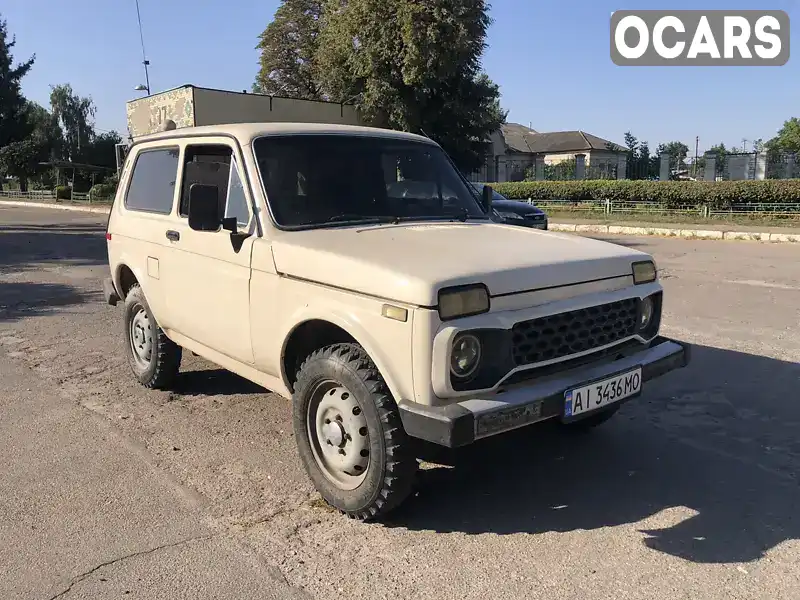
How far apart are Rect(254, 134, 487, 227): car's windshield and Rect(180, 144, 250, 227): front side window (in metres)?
0.22

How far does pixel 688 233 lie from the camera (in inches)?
748

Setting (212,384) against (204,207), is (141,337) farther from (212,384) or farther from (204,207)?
(204,207)

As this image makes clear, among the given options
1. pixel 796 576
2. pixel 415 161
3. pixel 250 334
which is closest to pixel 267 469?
pixel 250 334

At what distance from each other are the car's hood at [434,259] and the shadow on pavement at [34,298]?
6.55 metres

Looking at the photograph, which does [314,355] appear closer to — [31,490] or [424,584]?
[424,584]

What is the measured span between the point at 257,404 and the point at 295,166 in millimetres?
1988

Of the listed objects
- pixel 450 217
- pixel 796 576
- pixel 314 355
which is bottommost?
pixel 796 576

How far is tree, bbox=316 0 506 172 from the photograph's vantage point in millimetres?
28078

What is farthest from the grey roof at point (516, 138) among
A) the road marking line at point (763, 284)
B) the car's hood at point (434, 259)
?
the car's hood at point (434, 259)

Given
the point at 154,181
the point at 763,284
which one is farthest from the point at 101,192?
the point at 154,181

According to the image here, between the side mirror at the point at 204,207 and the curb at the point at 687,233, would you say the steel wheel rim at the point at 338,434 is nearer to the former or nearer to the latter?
the side mirror at the point at 204,207

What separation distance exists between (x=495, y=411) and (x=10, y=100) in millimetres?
33743

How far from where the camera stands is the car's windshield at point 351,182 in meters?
4.04

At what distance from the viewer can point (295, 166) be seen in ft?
13.6
